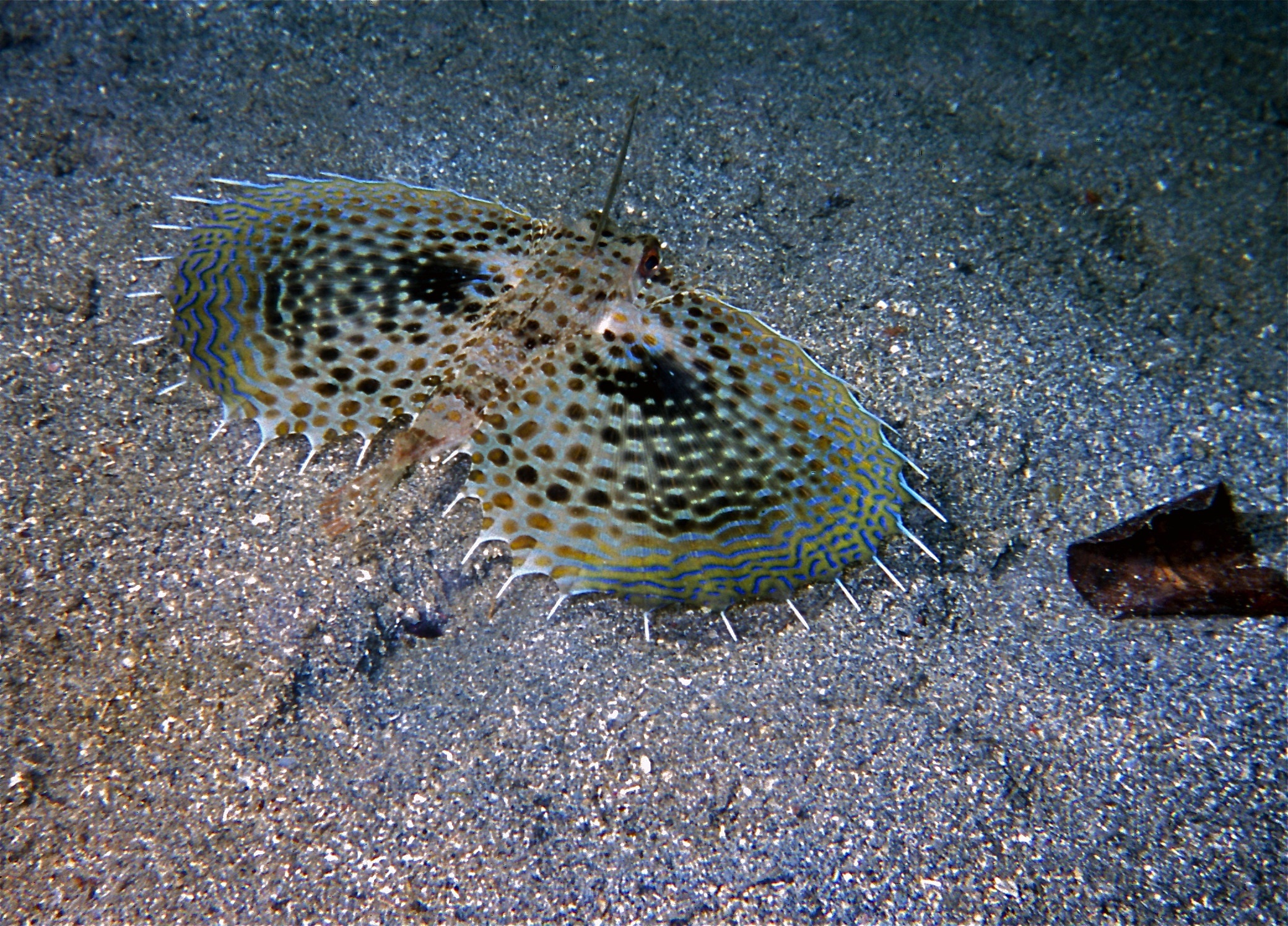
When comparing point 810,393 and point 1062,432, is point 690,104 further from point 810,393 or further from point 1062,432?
point 1062,432

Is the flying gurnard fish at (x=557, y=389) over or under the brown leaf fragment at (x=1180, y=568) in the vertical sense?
under

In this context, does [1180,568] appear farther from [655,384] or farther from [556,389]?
[556,389]

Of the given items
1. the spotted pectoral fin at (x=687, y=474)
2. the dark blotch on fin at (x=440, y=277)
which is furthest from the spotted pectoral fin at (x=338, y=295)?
the spotted pectoral fin at (x=687, y=474)

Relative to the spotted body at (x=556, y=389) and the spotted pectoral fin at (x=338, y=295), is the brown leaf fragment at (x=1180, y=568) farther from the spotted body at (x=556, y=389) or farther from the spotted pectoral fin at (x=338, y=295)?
the spotted pectoral fin at (x=338, y=295)

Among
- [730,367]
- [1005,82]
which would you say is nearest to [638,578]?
[730,367]

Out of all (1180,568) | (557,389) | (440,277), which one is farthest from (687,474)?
(1180,568)

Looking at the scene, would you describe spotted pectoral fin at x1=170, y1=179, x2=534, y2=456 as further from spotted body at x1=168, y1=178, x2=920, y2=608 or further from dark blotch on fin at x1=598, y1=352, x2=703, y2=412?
dark blotch on fin at x1=598, y1=352, x2=703, y2=412

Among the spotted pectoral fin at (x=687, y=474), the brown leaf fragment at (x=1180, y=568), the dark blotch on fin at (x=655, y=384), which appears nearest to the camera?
the spotted pectoral fin at (x=687, y=474)

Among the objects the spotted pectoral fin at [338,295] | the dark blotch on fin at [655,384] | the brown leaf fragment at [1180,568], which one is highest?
the brown leaf fragment at [1180,568]
